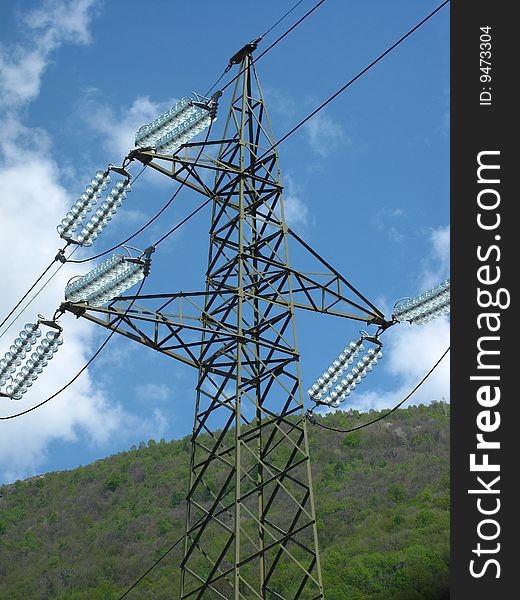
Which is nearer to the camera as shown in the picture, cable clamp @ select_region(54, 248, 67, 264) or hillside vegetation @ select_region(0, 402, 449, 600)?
cable clamp @ select_region(54, 248, 67, 264)

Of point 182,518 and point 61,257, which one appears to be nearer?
point 61,257

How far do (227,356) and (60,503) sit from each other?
93449 millimetres

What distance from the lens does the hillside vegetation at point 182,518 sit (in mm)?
68938

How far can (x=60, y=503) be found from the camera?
107375mm

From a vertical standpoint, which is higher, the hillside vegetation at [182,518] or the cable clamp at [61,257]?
the hillside vegetation at [182,518]

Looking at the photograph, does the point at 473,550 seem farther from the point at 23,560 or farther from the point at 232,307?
the point at 23,560

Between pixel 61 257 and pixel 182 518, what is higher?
pixel 182 518

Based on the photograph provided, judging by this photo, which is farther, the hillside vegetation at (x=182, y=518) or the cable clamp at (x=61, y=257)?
the hillside vegetation at (x=182, y=518)

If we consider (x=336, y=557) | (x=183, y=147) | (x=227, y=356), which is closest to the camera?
(x=227, y=356)

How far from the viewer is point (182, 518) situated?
89.6 meters

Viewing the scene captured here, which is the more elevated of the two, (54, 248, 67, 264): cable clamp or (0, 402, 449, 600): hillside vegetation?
(0, 402, 449, 600): hillside vegetation

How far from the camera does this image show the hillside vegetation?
68938 millimetres

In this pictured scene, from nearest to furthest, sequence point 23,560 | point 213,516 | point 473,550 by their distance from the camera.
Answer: point 473,550, point 213,516, point 23,560

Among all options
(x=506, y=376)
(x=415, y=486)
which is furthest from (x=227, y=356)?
(x=415, y=486)
